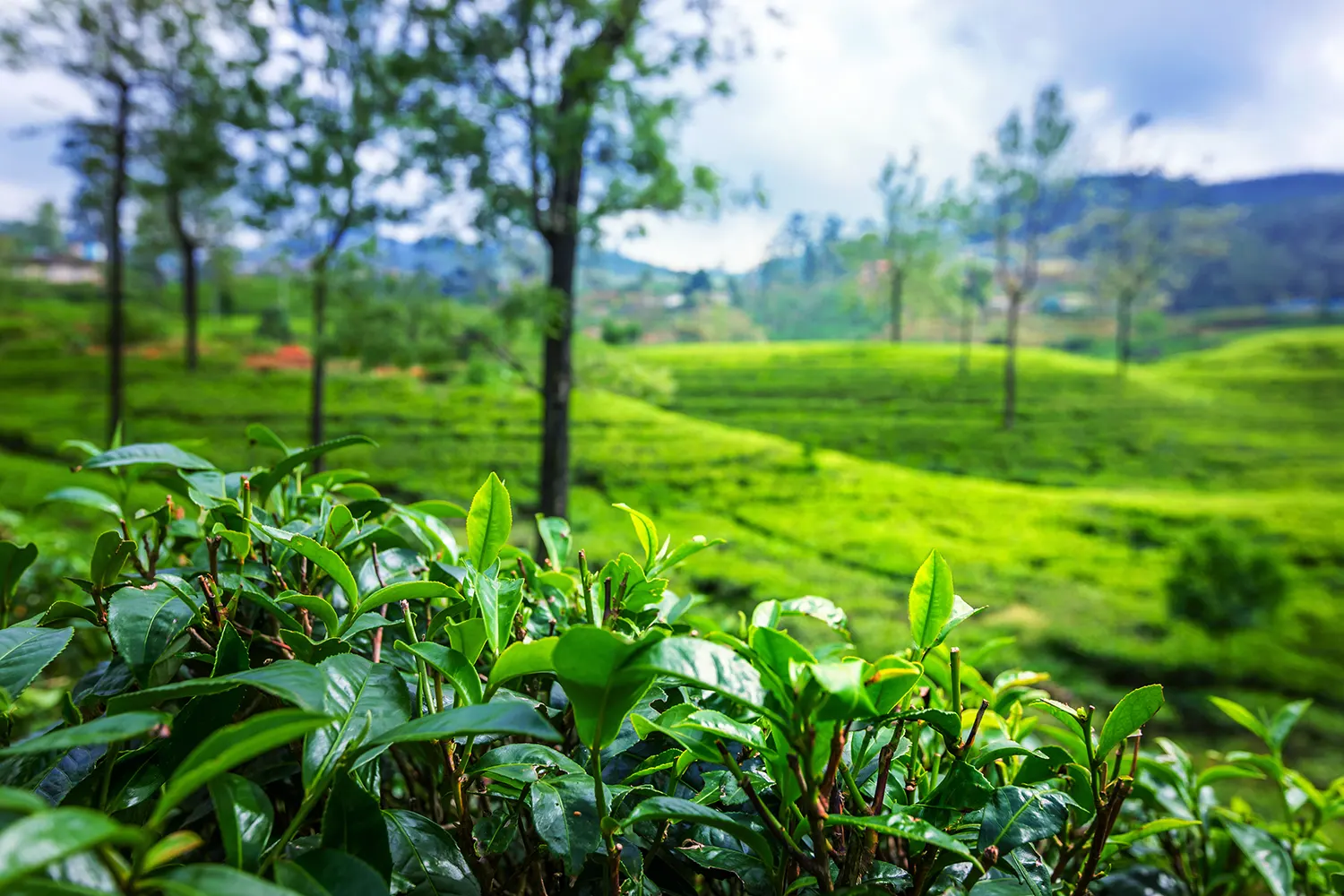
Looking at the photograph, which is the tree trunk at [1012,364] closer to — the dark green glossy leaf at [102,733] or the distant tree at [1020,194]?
the distant tree at [1020,194]

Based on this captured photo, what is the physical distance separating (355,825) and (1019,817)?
0.63ft

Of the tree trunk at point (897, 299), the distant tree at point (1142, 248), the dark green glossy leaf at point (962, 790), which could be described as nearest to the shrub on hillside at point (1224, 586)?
the distant tree at point (1142, 248)

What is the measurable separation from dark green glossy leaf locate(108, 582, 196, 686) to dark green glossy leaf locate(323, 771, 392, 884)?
0.07 meters

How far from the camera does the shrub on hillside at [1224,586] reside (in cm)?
292

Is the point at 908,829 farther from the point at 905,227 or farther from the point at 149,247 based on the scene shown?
the point at 149,247

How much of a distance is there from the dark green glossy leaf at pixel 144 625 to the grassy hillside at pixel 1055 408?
4732mm

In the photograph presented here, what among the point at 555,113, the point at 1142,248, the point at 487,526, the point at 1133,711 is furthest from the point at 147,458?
the point at 1142,248

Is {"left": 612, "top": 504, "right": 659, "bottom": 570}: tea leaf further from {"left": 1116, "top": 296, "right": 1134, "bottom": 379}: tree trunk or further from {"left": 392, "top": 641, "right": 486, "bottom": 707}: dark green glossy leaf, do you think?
{"left": 1116, "top": 296, "right": 1134, "bottom": 379}: tree trunk

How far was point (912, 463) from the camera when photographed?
4715 millimetres

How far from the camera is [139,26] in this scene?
13.0ft

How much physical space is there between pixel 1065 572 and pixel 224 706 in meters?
4.33

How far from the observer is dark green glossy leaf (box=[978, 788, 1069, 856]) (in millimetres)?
217

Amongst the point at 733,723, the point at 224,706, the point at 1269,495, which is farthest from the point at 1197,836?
the point at 1269,495

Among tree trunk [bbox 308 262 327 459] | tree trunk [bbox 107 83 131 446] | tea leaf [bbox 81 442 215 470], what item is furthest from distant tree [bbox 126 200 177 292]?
tea leaf [bbox 81 442 215 470]
